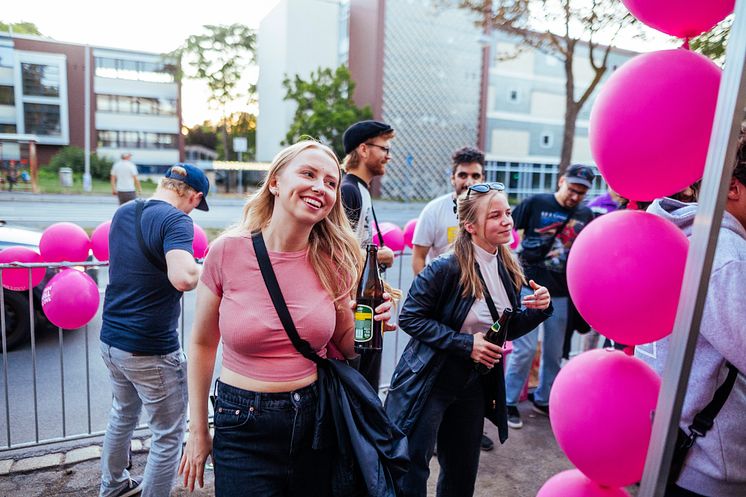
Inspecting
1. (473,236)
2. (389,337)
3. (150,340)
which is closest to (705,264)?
(473,236)

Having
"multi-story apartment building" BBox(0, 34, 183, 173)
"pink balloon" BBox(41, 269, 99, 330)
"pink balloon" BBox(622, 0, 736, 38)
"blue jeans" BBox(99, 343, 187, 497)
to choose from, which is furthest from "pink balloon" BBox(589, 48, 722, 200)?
"multi-story apartment building" BBox(0, 34, 183, 173)

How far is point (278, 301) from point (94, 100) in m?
44.6

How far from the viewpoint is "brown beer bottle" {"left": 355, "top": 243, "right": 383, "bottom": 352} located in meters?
2.04

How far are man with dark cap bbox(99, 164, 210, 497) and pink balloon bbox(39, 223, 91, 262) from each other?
1287 mm

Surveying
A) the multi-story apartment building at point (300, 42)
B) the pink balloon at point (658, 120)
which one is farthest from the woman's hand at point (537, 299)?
the multi-story apartment building at point (300, 42)

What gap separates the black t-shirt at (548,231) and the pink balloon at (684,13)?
3071 mm

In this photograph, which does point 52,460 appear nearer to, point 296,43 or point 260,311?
point 260,311

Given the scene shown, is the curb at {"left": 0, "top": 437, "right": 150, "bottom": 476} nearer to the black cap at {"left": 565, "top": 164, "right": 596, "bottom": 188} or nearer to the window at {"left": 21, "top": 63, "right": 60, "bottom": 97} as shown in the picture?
the black cap at {"left": 565, "top": 164, "right": 596, "bottom": 188}

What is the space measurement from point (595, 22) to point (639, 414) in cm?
836

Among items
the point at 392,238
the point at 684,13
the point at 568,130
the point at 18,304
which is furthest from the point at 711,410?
the point at 568,130

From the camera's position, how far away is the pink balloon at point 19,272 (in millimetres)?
3637

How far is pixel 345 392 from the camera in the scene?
189 cm

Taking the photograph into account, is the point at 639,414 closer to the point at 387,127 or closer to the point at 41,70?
the point at 387,127

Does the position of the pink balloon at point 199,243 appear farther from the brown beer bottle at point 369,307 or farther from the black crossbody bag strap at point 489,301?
the black crossbody bag strap at point 489,301
